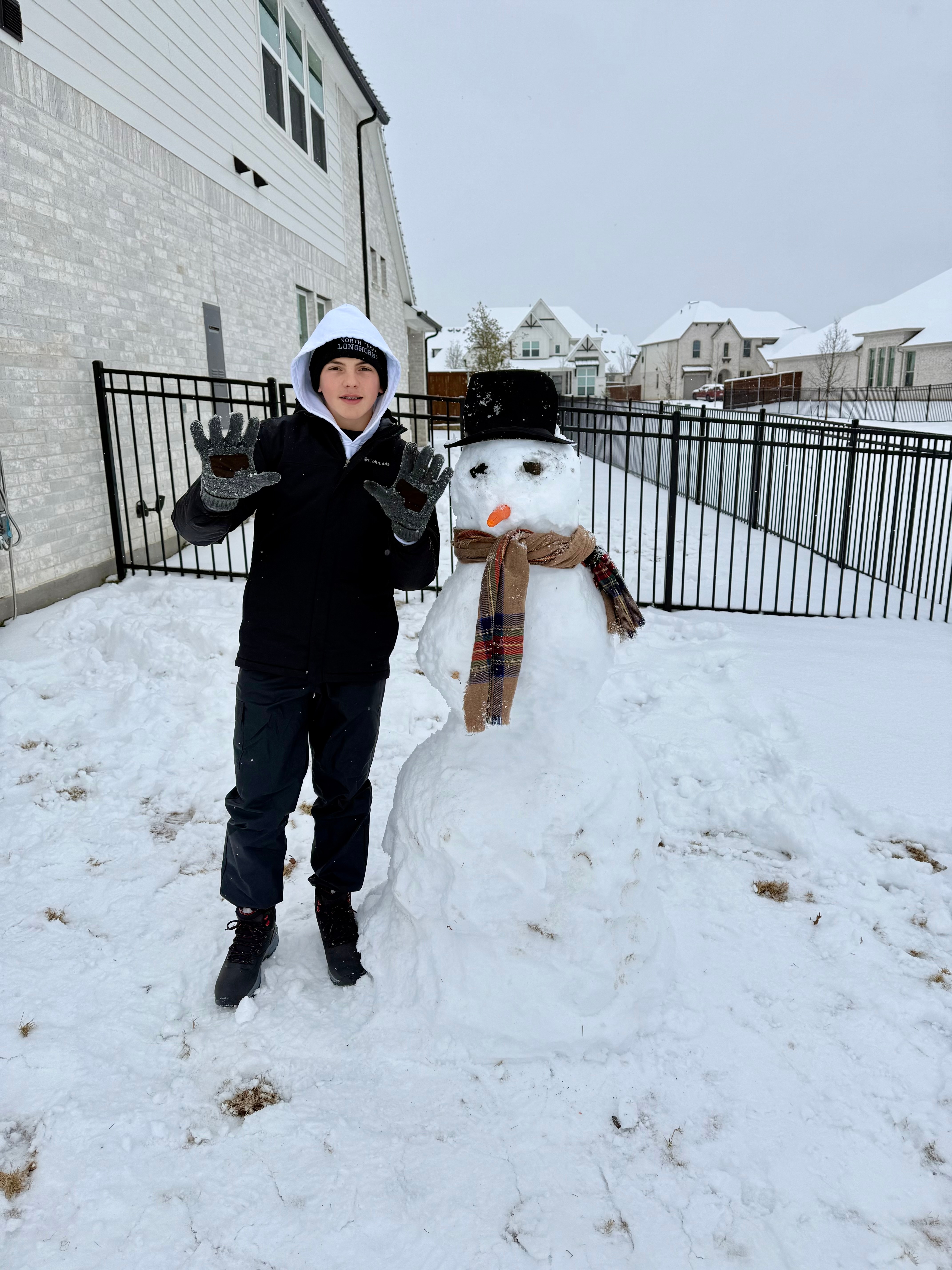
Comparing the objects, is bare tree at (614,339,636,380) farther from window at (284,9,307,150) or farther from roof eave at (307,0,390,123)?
window at (284,9,307,150)

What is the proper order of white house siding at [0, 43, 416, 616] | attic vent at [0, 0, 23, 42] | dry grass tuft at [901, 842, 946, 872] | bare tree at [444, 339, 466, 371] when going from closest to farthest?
dry grass tuft at [901, 842, 946, 872], attic vent at [0, 0, 23, 42], white house siding at [0, 43, 416, 616], bare tree at [444, 339, 466, 371]

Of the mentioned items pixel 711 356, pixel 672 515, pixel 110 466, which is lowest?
pixel 672 515

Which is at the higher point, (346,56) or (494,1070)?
(346,56)

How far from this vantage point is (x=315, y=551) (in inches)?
93.3

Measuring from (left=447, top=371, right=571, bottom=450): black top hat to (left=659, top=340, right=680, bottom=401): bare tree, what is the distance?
5695 centimetres

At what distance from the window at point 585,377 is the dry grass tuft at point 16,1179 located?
2352 inches

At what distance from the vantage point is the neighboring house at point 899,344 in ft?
114

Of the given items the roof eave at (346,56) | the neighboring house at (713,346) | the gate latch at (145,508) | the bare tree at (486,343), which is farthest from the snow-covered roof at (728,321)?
the gate latch at (145,508)

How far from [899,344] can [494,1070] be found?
4290cm

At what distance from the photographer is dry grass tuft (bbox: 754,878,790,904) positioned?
3012 millimetres

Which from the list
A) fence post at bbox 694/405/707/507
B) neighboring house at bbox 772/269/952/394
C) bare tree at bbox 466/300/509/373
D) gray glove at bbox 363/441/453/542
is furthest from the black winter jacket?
neighboring house at bbox 772/269/952/394

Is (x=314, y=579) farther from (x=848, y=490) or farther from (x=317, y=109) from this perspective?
(x=317, y=109)

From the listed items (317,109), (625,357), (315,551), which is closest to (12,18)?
(315,551)

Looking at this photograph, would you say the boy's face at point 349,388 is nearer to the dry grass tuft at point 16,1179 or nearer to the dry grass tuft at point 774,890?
the dry grass tuft at point 16,1179
